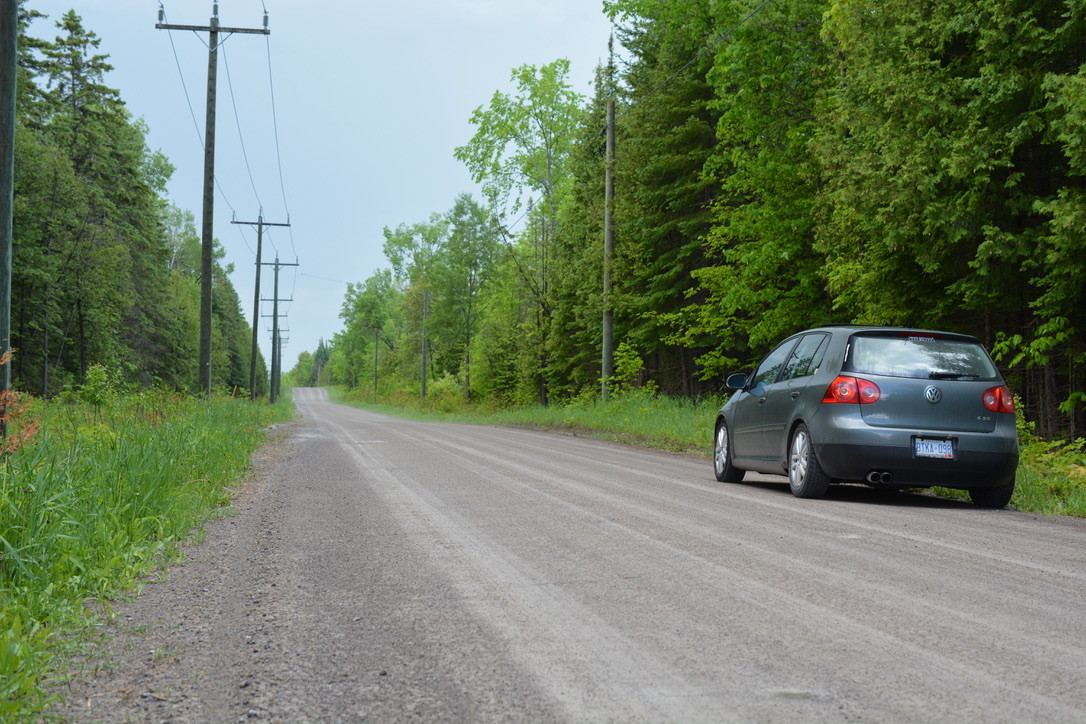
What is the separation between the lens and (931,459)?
8.55m

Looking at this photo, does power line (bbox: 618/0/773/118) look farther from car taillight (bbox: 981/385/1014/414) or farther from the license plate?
the license plate

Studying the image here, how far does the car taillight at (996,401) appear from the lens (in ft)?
28.6

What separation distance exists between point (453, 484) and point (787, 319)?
12991 mm

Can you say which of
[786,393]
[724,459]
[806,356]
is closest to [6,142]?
[786,393]

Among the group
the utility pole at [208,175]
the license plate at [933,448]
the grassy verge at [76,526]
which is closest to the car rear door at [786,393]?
the license plate at [933,448]

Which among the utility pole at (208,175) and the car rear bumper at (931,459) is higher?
the utility pole at (208,175)

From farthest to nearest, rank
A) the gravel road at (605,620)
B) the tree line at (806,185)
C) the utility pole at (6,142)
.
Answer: the tree line at (806,185) → the utility pole at (6,142) → the gravel road at (605,620)

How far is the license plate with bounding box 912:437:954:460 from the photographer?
8.53 metres

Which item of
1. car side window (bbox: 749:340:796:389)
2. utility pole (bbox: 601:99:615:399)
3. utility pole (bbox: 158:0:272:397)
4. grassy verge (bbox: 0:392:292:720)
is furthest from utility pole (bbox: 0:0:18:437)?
utility pole (bbox: 601:99:615:399)

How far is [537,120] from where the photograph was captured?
143 ft

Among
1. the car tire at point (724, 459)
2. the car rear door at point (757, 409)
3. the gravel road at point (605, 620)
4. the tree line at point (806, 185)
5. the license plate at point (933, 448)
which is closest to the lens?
the gravel road at point (605, 620)

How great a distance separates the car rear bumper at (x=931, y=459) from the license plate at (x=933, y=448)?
0.12 feet

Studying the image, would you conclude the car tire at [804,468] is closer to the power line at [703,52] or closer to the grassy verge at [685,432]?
the grassy verge at [685,432]

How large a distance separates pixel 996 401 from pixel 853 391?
1.34m
